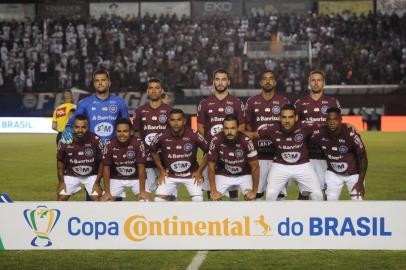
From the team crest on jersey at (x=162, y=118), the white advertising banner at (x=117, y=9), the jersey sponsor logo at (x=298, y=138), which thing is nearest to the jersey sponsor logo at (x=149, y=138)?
the team crest on jersey at (x=162, y=118)

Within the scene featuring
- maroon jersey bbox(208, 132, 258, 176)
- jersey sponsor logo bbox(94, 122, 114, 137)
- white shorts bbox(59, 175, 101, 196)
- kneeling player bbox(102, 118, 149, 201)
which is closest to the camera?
maroon jersey bbox(208, 132, 258, 176)

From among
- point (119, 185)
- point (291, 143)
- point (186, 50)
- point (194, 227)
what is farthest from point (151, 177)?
point (186, 50)

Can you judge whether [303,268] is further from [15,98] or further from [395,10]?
[395,10]

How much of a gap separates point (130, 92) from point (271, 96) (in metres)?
22.5

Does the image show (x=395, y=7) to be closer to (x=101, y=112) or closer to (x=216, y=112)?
(x=216, y=112)

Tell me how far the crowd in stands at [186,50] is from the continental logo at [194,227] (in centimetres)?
2472

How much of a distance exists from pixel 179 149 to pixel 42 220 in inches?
98.9

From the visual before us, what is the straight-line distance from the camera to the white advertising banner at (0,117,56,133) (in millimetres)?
31828

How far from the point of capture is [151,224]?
299 inches

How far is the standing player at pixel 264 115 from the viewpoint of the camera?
1005 cm

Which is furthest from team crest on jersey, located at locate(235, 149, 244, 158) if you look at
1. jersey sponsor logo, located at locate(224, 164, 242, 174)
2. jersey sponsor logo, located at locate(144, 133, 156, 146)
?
jersey sponsor logo, located at locate(144, 133, 156, 146)

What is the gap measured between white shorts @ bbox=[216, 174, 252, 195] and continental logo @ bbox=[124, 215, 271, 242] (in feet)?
6.80

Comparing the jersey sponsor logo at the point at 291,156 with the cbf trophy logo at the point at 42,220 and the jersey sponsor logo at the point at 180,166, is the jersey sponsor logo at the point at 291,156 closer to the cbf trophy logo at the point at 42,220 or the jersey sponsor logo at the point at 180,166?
the jersey sponsor logo at the point at 180,166

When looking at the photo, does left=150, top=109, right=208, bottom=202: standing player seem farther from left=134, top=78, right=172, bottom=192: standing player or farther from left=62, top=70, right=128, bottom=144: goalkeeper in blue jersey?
left=62, top=70, right=128, bottom=144: goalkeeper in blue jersey
